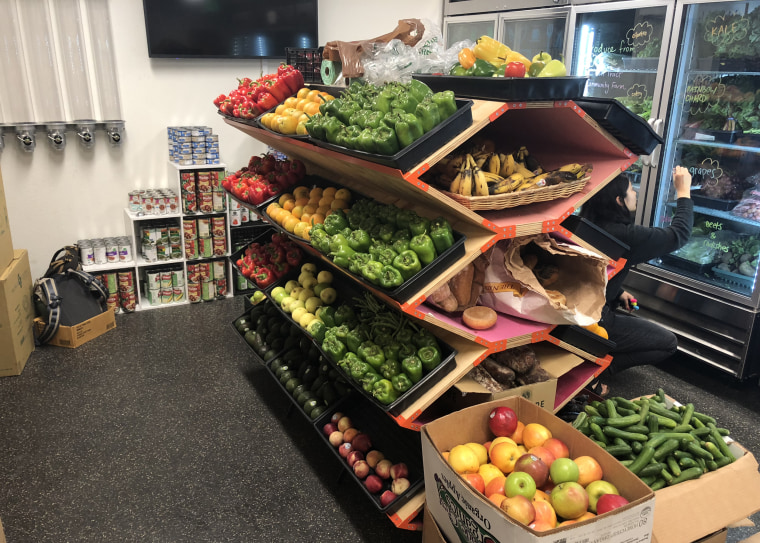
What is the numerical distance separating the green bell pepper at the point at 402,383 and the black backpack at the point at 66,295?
296cm

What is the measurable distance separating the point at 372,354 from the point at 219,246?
303 cm

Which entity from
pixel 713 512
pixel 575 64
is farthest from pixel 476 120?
pixel 575 64

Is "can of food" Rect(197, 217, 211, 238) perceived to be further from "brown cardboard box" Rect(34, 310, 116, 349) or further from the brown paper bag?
the brown paper bag

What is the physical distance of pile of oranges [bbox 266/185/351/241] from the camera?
114 inches

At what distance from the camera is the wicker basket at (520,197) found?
2.15 metres

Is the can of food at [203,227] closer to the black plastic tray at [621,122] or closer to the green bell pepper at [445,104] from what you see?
the green bell pepper at [445,104]

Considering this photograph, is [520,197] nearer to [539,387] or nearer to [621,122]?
[621,122]

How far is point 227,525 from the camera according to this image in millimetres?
2605

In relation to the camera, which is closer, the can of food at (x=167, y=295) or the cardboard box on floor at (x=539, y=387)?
the cardboard box on floor at (x=539, y=387)

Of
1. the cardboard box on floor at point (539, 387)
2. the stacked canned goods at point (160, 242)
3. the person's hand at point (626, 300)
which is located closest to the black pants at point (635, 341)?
the person's hand at point (626, 300)

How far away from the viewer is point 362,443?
104 inches

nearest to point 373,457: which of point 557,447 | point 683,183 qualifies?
point 557,447

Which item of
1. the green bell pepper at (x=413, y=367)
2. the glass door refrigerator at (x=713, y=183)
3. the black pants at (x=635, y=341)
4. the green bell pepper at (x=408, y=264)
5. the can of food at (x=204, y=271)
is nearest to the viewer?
the green bell pepper at (x=408, y=264)

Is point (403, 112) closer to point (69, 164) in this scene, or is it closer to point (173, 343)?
point (173, 343)
